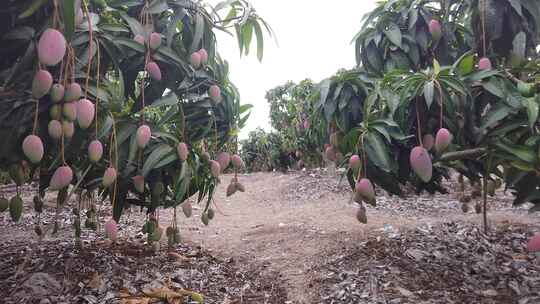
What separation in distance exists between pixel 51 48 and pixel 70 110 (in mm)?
130

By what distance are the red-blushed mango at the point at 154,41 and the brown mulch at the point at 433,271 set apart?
1065mm

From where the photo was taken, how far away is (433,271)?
1772mm

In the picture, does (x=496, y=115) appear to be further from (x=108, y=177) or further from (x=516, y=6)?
(x=108, y=177)

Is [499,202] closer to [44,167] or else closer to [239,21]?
[239,21]

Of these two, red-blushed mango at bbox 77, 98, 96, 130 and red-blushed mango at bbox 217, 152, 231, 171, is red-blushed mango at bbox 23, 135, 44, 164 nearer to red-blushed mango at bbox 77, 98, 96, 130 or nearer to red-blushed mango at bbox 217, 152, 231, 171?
red-blushed mango at bbox 77, 98, 96, 130

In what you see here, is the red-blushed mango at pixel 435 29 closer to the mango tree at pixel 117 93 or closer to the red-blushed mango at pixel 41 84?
the mango tree at pixel 117 93

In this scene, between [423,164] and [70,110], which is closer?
[70,110]

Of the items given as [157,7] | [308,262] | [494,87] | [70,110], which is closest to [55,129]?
[70,110]

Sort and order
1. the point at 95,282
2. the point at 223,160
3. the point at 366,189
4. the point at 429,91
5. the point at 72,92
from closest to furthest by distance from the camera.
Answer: the point at 72,92 → the point at 429,91 → the point at 366,189 → the point at 223,160 → the point at 95,282

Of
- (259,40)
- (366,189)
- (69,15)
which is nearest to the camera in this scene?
(69,15)

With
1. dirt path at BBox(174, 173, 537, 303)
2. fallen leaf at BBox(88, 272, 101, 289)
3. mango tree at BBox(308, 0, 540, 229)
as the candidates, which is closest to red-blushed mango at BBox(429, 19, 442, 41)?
mango tree at BBox(308, 0, 540, 229)

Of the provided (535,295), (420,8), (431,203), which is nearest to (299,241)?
(535,295)

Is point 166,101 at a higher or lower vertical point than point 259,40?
lower

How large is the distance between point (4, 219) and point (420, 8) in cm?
276
